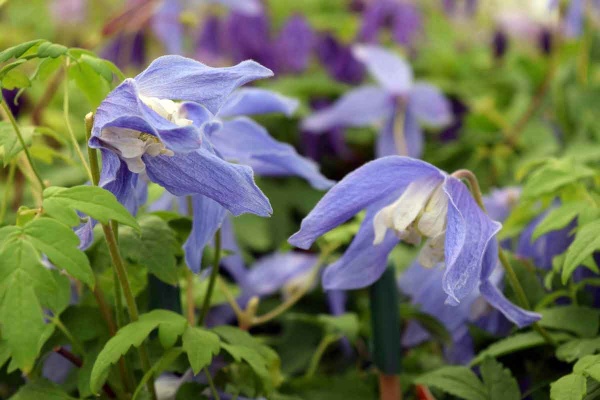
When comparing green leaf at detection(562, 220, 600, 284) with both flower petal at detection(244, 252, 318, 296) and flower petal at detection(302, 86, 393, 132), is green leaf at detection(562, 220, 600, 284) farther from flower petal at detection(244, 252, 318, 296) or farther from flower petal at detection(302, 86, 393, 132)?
flower petal at detection(302, 86, 393, 132)

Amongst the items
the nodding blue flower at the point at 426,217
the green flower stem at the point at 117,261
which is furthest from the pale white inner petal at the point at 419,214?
the green flower stem at the point at 117,261

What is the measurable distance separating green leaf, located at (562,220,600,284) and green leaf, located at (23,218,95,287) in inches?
14.8

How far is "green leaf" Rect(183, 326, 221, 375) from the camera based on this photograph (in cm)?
66

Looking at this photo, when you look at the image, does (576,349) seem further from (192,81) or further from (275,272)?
(275,272)

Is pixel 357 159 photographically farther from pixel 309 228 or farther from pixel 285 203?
pixel 309 228

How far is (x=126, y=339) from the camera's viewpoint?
2.14ft

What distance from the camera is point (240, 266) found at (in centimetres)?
124

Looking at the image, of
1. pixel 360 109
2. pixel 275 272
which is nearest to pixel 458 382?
pixel 275 272

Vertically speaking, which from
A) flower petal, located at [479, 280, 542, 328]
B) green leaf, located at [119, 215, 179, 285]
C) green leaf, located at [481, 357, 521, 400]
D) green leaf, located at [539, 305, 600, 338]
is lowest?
green leaf, located at [481, 357, 521, 400]

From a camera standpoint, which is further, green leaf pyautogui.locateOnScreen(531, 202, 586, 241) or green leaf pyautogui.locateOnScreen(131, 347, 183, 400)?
green leaf pyautogui.locateOnScreen(531, 202, 586, 241)

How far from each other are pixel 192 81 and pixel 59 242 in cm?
16

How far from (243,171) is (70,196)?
0.13 metres

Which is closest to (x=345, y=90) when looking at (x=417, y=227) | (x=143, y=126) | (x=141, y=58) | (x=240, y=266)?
(x=141, y=58)

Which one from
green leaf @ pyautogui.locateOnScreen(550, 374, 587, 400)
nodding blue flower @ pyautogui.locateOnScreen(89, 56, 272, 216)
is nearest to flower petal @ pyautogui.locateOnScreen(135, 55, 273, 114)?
nodding blue flower @ pyautogui.locateOnScreen(89, 56, 272, 216)
